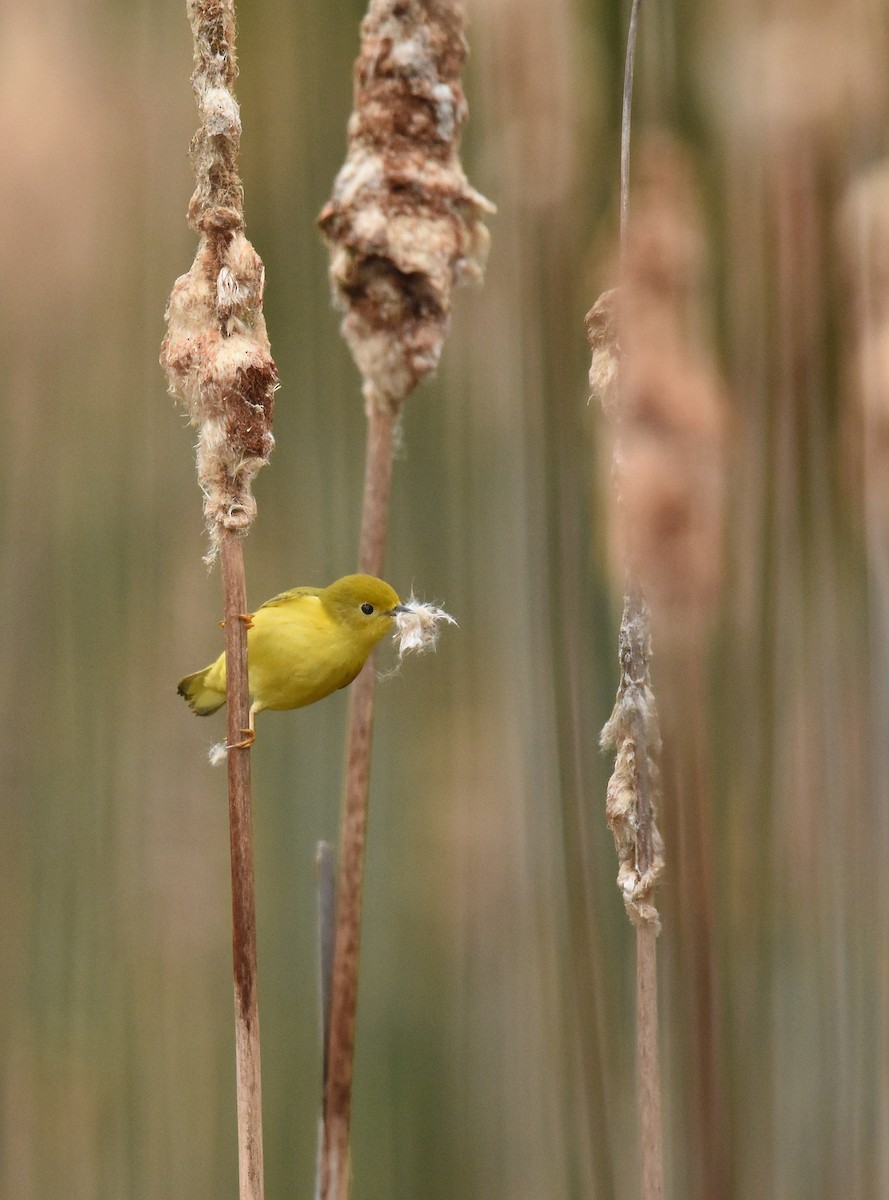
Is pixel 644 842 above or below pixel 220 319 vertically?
below

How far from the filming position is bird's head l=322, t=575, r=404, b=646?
3.10 feet

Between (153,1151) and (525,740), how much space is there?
62 cm

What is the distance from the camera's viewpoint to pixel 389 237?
0.94 meters

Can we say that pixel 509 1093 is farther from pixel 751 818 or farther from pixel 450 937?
pixel 751 818

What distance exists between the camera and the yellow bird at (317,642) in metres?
0.94

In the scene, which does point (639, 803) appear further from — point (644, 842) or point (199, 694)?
point (199, 694)

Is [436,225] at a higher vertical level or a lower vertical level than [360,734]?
higher

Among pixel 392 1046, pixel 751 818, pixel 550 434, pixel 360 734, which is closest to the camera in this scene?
pixel 360 734

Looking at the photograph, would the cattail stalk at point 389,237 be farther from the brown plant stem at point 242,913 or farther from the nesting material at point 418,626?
the brown plant stem at point 242,913

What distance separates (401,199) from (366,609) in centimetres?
36

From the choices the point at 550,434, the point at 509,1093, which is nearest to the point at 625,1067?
the point at 509,1093

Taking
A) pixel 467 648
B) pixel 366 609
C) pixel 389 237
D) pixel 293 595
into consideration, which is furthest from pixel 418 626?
pixel 467 648

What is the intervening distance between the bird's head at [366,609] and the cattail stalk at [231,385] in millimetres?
195

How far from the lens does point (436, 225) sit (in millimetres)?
954
